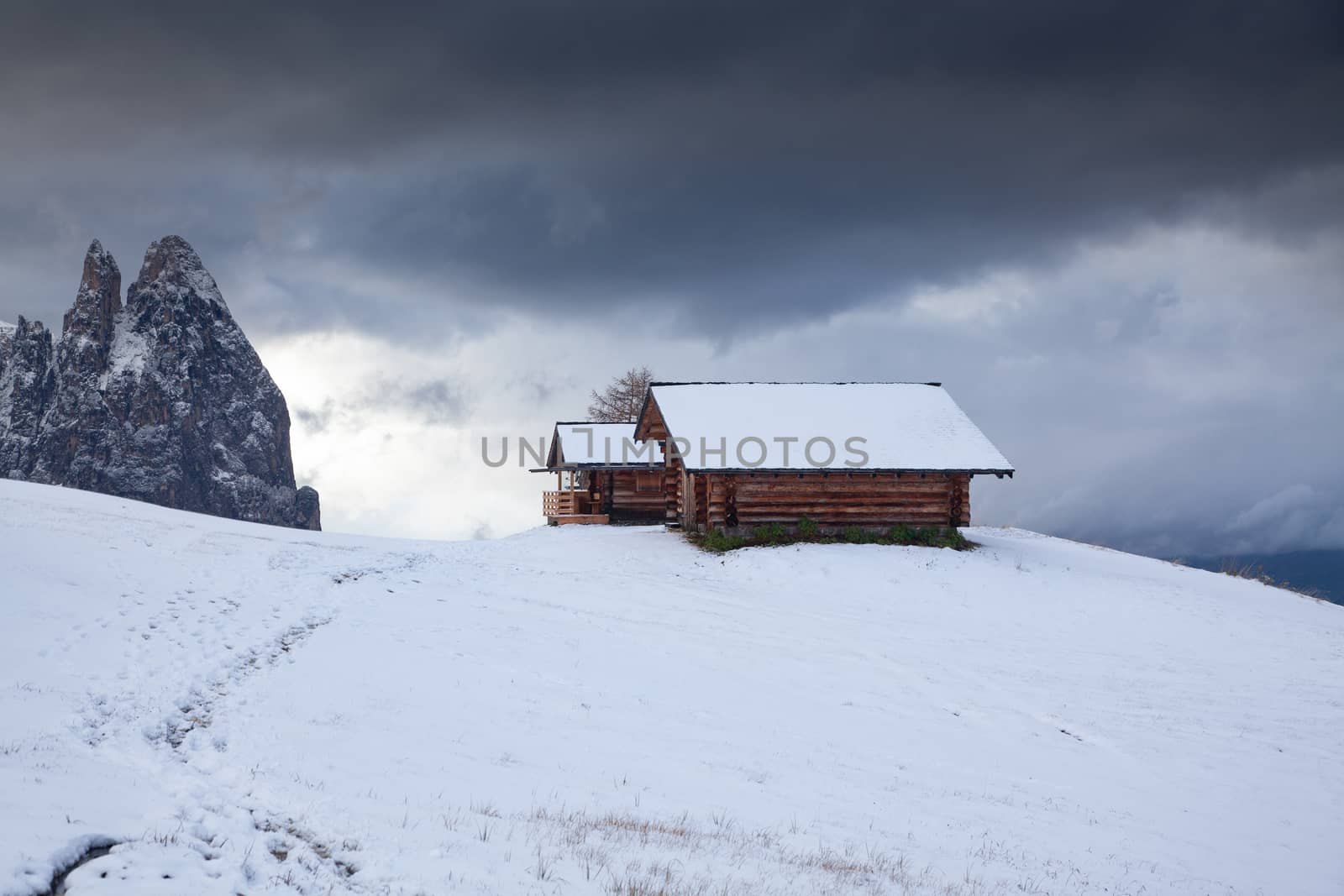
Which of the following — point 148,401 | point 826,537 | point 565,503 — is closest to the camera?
point 826,537

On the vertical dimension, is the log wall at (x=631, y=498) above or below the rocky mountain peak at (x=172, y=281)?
below

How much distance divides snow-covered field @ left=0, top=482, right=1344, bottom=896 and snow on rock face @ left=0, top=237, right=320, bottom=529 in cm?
10290

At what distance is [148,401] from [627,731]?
12163 cm

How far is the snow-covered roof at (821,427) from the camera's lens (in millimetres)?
26125

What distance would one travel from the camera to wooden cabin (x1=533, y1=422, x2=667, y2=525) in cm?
3794

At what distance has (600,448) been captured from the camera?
39.4m

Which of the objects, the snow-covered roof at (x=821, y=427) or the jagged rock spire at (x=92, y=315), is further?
the jagged rock spire at (x=92, y=315)

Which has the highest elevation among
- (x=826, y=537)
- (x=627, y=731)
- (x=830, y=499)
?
(x=830, y=499)

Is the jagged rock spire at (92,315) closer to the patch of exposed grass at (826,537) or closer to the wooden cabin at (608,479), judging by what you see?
the wooden cabin at (608,479)

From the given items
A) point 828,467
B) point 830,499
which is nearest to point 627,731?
point 828,467

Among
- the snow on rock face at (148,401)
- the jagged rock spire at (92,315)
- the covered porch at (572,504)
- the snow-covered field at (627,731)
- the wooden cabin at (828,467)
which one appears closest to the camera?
the snow-covered field at (627,731)

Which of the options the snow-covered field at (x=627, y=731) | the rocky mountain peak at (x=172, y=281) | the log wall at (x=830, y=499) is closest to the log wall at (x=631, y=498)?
the log wall at (x=830, y=499)

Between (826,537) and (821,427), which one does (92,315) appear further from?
(826,537)

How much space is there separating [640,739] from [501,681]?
8.98 ft
